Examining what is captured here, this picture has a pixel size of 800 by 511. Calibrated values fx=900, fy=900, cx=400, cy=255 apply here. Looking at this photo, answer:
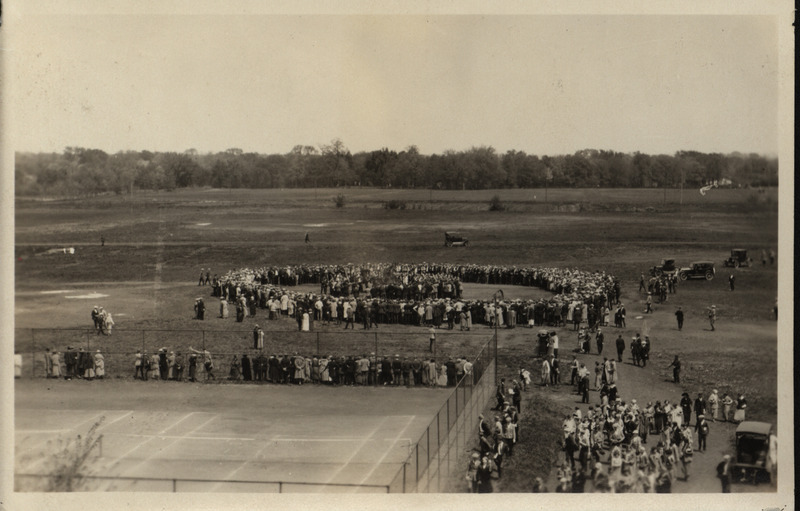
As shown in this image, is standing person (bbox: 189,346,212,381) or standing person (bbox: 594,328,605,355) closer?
standing person (bbox: 189,346,212,381)

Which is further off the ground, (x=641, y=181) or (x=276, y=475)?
(x=641, y=181)

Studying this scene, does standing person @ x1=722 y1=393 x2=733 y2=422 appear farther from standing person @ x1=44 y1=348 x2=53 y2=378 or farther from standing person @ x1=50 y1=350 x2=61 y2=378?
standing person @ x1=44 y1=348 x2=53 y2=378

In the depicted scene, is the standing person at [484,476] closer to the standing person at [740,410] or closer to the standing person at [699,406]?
Result: the standing person at [699,406]

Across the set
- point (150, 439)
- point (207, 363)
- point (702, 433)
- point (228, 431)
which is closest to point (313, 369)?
point (207, 363)

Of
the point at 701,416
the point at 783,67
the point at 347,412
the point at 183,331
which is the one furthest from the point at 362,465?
the point at 783,67

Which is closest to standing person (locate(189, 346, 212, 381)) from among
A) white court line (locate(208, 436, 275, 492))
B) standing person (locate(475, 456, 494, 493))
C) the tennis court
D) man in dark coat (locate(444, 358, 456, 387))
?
the tennis court

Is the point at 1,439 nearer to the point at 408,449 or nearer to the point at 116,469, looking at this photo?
the point at 116,469

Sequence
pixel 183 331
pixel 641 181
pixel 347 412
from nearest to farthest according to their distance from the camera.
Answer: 1. pixel 347 412
2. pixel 183 331
3. pixel 641 181
